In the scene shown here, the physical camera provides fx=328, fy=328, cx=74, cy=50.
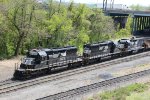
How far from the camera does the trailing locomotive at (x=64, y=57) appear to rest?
3406 centimetres

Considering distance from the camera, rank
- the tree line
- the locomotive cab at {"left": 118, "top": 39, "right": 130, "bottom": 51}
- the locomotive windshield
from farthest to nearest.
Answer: the locomotive cab at {"left": 118, "top": 39, "right": 130, "bottom": 51}, the tree line, the locomotive windshield

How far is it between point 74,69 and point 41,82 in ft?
25.0

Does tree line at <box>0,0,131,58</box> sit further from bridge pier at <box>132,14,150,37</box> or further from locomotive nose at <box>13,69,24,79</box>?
bridge pier at <box>132,14,150,37</box>

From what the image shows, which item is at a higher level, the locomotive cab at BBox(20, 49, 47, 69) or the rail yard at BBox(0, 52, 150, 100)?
the locomotive cab at BBox(20, 49, 47, 69)

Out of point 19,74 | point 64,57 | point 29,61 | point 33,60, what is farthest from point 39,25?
point 19,74

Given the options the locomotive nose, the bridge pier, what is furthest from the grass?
the bridge pier

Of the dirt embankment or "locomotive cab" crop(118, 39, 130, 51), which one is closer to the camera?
the dirt embankment

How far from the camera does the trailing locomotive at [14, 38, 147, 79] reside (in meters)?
34.1

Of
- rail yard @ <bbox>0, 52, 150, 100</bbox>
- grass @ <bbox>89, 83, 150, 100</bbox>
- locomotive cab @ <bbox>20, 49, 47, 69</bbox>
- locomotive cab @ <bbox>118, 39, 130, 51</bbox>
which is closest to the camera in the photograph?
grass @ <bbox>89, 83, 150, 100</bbox>

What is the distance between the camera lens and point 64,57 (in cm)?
3825

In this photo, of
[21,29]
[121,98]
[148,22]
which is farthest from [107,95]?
[148,22]

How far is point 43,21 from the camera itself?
171 feet

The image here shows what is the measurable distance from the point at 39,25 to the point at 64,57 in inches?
599

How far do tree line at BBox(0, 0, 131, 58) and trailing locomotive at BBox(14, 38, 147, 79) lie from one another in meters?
9.30
